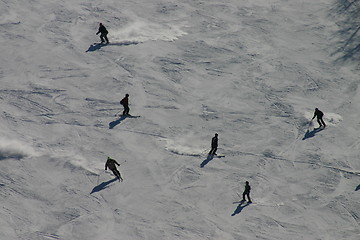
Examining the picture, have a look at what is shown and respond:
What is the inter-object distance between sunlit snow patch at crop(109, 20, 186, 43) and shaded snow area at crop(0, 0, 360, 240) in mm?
109

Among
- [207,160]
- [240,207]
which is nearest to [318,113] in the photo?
[207,160]

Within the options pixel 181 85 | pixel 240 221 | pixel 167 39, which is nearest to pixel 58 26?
pixel 167 39

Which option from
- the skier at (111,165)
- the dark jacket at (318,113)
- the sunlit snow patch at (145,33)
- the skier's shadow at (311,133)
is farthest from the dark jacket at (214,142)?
the sunlit snow patch at (145,33)

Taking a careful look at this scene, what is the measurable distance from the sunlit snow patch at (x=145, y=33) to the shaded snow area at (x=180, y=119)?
0.36 feet

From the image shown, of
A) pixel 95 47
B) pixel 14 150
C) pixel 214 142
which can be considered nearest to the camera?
pixel 14 150

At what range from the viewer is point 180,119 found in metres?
26.3

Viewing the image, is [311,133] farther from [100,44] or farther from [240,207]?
[100,44]

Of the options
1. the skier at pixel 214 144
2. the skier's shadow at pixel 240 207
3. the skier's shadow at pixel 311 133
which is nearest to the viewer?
the skier's shadow at pixel 240 207

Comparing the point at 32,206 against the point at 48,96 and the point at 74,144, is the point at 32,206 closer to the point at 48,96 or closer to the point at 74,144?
the point at 74,144

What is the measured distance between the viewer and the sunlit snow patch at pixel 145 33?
1257 inches

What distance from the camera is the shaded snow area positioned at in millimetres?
21094

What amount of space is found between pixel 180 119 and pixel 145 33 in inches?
309

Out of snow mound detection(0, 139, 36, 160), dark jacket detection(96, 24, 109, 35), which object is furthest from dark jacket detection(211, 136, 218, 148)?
dark jacket detection(96, 24, 109, 35)

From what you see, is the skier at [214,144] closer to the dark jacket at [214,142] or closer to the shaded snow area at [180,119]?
the dark jacket at [214,142]
